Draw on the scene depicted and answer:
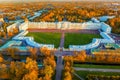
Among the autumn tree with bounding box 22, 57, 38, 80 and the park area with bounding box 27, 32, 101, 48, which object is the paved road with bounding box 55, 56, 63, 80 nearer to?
the autumn tree with bounding box 22, 57, 38, 80

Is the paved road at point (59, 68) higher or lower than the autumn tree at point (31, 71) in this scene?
lower

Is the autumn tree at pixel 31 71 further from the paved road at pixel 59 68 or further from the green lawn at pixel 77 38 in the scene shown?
the green lawn at pixel 77 38

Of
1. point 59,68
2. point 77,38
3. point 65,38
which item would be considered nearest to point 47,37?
point 65,38

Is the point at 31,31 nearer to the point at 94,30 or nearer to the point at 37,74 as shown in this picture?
the point at 94,30

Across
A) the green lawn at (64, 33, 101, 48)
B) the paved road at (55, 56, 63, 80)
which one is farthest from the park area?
the paved road at (55, 56, 63, 80)

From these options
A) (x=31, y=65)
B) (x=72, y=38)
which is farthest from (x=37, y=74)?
(x=72, y=38)

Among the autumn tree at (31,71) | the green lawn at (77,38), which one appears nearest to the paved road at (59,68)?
the autumn tree at (31,71)

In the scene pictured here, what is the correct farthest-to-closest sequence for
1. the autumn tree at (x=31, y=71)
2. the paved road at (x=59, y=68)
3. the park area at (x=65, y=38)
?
1. the park area at (x=65, y=38)
2. the paved road at (x=59, y=68)
3. the autumn tree at (x=31, y=71)
